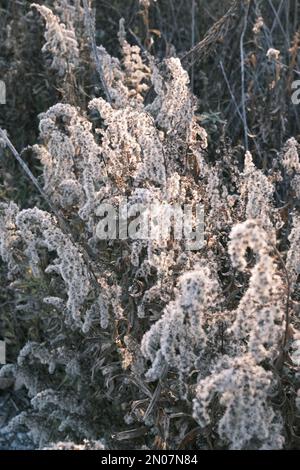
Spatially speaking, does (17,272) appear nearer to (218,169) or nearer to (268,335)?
(218,169)

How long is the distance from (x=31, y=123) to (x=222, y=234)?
6.26ft

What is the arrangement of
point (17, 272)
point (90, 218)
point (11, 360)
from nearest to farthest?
point (90, 218) < point (17, 272) < point (11, 360)

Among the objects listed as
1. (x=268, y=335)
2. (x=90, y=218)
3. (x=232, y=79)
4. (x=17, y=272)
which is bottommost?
(x=268, y=335)

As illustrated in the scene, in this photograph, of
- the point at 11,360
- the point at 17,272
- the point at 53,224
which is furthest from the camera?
the point at 11,360

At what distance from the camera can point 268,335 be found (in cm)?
186

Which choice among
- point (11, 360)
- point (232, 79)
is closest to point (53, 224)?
point (11, 360)

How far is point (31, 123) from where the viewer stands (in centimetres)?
421

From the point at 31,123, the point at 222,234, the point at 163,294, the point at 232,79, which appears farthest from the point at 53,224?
the point at 232,79

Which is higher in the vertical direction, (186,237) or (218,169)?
(218,169)

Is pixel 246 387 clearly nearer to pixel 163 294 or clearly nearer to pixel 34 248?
pixel 163 294

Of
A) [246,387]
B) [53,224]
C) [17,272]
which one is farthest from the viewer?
[17,272]

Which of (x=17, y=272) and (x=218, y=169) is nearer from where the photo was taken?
(x=218, y=169)
